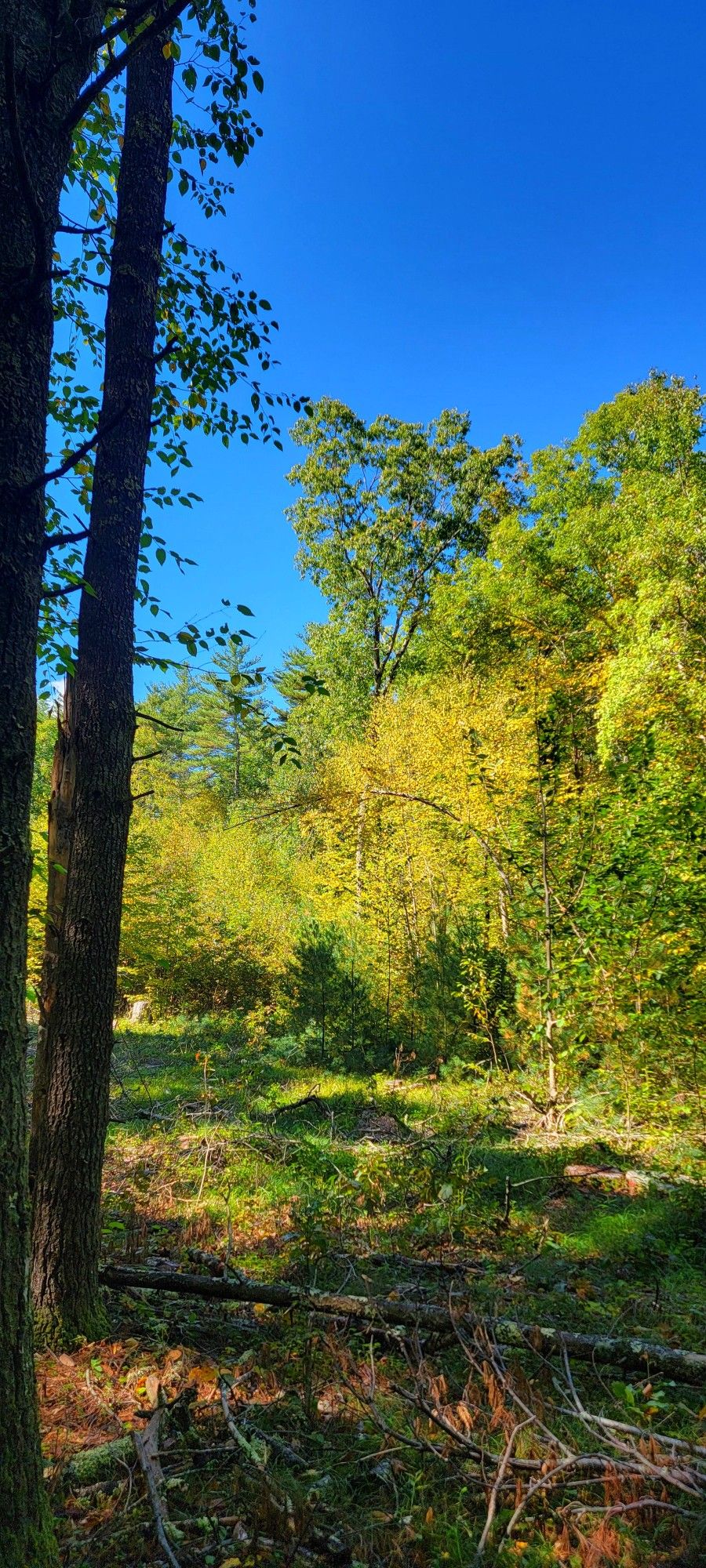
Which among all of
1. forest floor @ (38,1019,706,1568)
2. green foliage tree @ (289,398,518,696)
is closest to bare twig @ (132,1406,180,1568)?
forest floor @ (38,1019,706,1568)

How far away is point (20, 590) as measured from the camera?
1436 millimetres

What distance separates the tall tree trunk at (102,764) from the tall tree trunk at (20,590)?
1.05 m

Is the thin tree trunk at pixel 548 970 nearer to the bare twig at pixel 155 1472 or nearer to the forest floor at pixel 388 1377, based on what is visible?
the forest floor at pixel 388 1377

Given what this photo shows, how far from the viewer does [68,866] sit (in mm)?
2605

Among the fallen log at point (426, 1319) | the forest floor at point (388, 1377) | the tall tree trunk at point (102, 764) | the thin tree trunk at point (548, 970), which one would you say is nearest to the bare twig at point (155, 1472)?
the forest floor at point (388, 1377)

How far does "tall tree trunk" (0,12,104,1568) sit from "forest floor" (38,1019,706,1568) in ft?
2.06

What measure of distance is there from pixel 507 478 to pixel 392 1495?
24321 millimetres

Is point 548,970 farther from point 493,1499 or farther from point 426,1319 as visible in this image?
point 493,1499

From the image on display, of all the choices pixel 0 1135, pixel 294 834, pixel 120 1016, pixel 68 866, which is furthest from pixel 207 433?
pixel 294 834

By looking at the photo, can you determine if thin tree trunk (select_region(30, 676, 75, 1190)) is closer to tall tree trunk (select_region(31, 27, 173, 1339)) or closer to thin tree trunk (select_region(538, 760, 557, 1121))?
tall tree trunk (select_region(31, 27, 173, 1339))

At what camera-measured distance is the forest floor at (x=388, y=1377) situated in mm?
1758

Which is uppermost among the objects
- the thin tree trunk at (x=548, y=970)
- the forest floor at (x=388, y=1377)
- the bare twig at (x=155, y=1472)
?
the thin tree trunk at (x=548, y=970)

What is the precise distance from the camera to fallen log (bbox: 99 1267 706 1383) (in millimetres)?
2420

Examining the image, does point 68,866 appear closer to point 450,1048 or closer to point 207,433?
Answer: point 207,433
